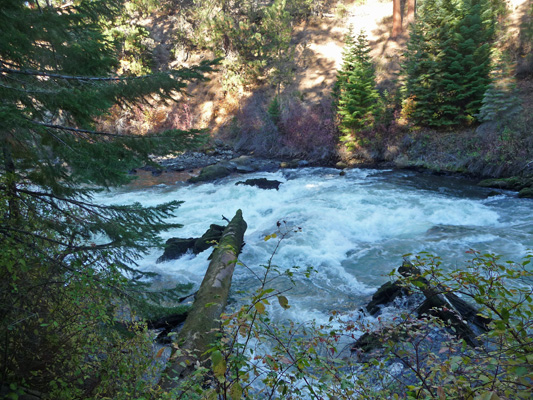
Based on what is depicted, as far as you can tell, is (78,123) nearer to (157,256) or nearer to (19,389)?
(19,389)

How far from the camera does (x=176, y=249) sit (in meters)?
9.30

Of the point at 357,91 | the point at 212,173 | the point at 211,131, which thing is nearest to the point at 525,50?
the point at 357,91

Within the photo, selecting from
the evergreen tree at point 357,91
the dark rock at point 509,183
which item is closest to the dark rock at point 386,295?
the dark rock at point 509,183

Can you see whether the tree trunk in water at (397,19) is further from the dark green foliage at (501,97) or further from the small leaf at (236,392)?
the small leaf at (236,392)

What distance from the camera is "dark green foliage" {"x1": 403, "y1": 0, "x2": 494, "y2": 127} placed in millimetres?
16172

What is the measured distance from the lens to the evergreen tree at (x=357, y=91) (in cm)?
1917

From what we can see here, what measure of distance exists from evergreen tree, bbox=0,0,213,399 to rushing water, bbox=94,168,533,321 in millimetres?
2673

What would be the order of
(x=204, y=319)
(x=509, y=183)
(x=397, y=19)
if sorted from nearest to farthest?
1. (x=204, y=319)
2. (x=509, y=183)
3. (x=397, y=19)

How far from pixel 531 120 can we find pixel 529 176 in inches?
129

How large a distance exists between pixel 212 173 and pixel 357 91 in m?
10.6

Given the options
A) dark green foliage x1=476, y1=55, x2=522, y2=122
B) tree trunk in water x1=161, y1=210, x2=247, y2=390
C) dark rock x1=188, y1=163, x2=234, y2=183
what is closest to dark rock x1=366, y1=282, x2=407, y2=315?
tree trunk in water x1=161, y1=210, x2=247, y2=390

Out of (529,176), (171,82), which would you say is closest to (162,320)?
(171,82)

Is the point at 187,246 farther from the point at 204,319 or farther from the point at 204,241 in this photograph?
the point at 204,319

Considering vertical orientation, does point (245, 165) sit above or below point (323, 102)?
below
